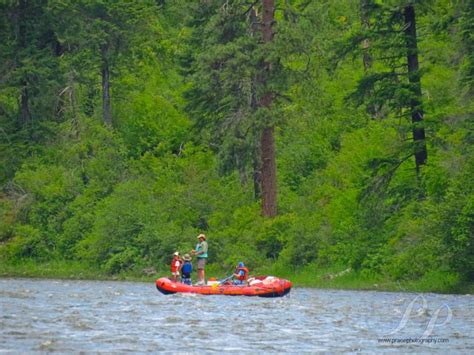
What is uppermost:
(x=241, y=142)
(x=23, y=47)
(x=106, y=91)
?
(x=23, y=47)

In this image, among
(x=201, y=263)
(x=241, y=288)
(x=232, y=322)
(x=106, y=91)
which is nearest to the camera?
(x=232, y=322)

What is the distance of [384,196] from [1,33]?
77.6 feet

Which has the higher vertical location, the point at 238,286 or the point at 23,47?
the point at 23,47

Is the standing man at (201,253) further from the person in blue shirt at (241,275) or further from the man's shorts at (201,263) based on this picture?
the person in blue shirt at (241,275)

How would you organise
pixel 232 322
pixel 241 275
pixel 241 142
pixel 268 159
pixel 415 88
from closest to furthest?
pixel 232 322 → pixel 241 275 → pixel 415 88 → pixel 268 159 → pixel 241 142

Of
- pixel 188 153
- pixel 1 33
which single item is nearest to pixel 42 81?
pixel 1 33

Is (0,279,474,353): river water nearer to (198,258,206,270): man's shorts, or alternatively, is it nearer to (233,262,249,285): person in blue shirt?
(233,262,249,285): person in blue shirt

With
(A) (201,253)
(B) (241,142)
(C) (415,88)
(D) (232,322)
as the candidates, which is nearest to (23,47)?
(B) (241,142)

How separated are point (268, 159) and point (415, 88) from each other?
781cm

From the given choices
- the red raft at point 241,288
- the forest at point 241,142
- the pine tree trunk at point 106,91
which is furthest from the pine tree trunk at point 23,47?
the red raft at point 241,288

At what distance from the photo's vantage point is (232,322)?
23156mm

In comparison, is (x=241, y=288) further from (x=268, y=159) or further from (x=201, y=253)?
(x=268, y=159)

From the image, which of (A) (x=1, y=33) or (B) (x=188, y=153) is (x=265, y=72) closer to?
(B) (x=188, y=153)

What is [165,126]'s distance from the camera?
5109 centimetres
